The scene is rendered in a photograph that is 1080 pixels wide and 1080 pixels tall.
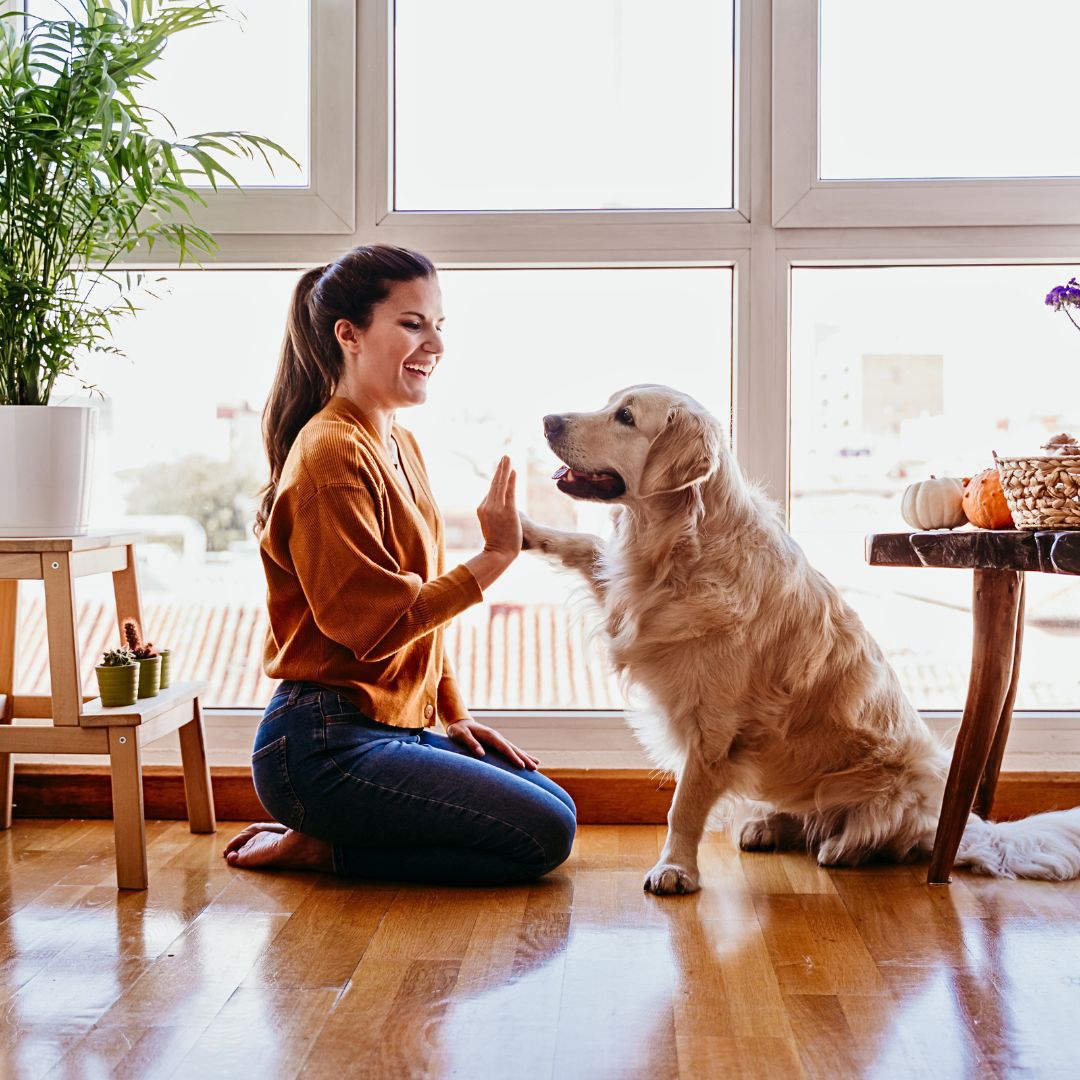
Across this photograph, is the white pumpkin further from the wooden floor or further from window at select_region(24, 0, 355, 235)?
window at select_region(24, 0, 355, 235)

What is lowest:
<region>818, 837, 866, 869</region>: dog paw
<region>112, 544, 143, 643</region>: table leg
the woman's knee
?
<region>818, 837, 866, 869</region>: dog paw

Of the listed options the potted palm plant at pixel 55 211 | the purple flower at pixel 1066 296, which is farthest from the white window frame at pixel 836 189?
the potted palm plant at pixel 55 211

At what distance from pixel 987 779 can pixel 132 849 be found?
5.45ft

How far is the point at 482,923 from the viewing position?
1.92 metres

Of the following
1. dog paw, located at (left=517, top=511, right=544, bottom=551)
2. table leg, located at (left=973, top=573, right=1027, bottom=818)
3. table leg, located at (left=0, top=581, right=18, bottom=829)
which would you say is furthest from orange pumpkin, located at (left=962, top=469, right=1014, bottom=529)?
table leg, located at (left=0, top=581, right=18, bottom=829)

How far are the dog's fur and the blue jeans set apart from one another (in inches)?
10.6

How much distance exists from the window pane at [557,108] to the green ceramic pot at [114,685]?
4.00ft

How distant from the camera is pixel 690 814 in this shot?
2158 mm

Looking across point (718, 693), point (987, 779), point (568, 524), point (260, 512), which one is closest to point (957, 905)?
point (987, 779)

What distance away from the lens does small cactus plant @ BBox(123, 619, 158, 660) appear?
88.9 inches

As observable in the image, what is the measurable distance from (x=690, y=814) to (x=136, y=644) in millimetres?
1121

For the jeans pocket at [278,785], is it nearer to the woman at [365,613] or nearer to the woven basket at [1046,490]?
the woman at [365,613]

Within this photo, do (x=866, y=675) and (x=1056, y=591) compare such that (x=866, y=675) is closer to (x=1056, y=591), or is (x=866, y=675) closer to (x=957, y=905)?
(x=957, y=905)

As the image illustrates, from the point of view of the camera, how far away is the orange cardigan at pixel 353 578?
79.0 inches
